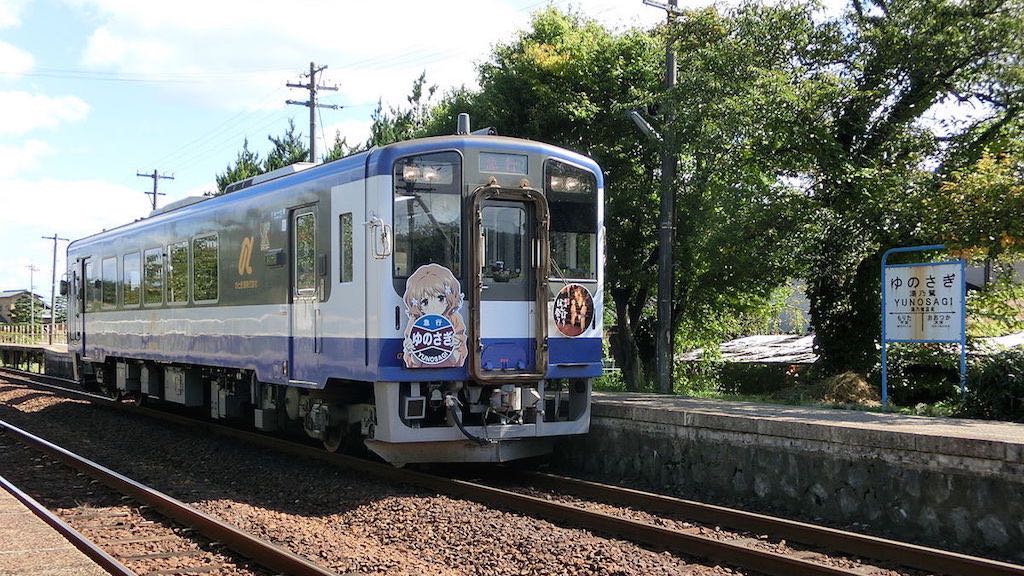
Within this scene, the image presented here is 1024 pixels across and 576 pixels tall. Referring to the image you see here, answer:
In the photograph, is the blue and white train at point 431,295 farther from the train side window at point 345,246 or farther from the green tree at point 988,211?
the green tree at point 988,211

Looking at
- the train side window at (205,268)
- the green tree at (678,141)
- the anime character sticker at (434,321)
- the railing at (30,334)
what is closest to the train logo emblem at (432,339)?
the anime character sticker at (434,321)

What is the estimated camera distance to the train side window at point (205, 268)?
12.5 m

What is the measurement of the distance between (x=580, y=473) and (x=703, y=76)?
6.72 meters

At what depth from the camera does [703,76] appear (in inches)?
564

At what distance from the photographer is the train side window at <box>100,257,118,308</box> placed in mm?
16609

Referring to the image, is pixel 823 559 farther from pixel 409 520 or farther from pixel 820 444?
pixel 409 520

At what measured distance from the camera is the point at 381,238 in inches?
346

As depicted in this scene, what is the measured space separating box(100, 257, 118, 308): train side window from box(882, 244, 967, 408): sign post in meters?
12.5

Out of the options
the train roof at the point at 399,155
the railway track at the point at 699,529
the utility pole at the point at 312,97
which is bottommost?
the railway track at the point at 699,529

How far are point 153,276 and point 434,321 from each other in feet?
24.9

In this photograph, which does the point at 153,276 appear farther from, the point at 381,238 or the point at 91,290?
the point at 381,238

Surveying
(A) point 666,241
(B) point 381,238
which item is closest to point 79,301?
(A) point 666,241

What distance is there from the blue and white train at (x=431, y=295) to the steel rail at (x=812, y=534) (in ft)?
3.36

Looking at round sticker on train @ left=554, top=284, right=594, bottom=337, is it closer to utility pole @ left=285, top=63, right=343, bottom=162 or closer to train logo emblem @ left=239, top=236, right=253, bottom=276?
train logo emblem @ left=239, top=236, right=253, bottom=276
